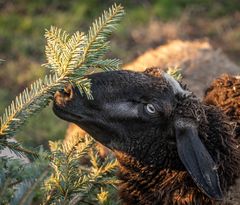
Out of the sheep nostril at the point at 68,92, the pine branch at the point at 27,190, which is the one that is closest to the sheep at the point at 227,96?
the sheep nostril at the point at 68,92

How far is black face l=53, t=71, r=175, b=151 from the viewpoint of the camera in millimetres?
3688

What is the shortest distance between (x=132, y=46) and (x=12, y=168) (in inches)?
297

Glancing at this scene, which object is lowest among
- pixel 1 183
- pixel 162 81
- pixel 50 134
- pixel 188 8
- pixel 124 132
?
pixel 1 183

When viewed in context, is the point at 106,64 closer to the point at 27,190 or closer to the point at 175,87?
the point at 175,87

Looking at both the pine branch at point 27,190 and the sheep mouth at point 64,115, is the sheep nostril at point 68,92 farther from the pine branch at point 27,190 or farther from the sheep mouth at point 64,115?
the pine branch at point 27,190

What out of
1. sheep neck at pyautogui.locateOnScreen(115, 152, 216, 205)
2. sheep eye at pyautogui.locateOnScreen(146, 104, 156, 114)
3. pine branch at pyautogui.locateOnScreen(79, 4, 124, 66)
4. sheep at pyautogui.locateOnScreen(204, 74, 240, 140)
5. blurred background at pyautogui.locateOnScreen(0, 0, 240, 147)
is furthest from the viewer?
blurred background at pyautogui.locateOnScreen(0, 0, 240, 147)

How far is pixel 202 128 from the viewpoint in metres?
3.87

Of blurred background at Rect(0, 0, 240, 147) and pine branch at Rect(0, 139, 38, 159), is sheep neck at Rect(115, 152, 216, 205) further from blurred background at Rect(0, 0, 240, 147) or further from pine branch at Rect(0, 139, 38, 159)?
blurred background at Rect(0, 0, 240, 147)

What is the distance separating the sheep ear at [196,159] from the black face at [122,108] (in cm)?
14

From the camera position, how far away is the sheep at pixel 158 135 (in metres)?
3.68

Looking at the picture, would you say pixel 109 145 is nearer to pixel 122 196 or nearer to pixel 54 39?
pixel 122 196

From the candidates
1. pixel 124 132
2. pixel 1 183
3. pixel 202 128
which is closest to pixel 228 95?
pixel 202 128

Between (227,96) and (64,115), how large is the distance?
1.50m

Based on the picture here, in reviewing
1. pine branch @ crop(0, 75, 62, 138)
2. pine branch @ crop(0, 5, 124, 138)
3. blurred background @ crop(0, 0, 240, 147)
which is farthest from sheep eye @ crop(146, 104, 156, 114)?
blurred background @ crop(0, 0, 240, 147)
